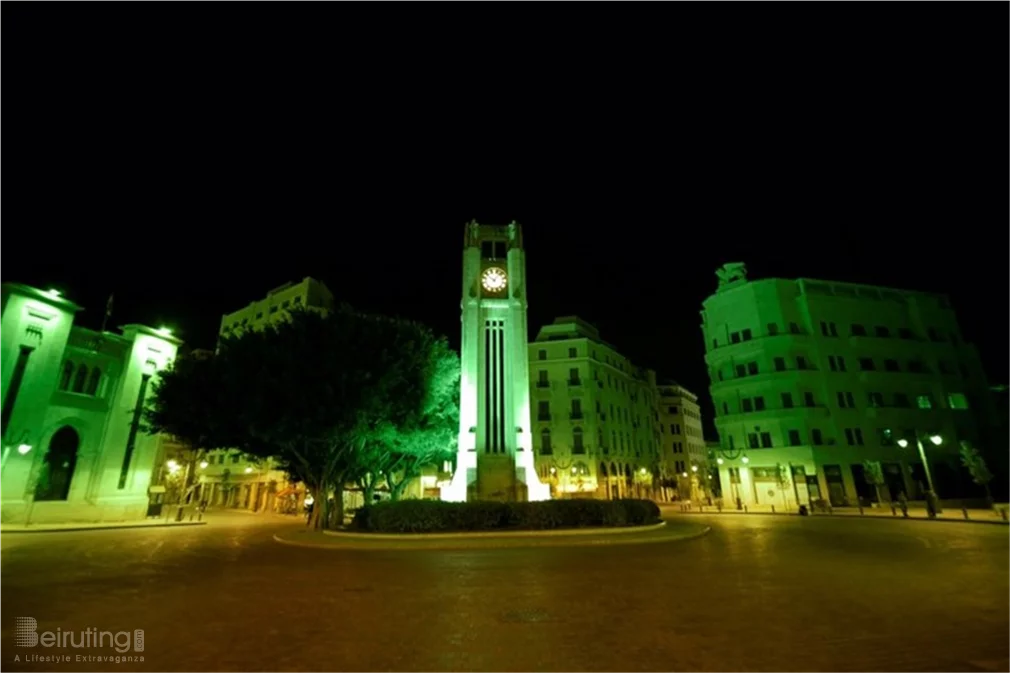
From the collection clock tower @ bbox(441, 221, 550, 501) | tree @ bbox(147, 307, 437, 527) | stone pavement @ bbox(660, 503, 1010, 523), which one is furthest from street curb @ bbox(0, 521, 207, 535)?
stone pavement @ bbox(660, 503, 1010, 523)

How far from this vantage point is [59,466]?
1310 inches

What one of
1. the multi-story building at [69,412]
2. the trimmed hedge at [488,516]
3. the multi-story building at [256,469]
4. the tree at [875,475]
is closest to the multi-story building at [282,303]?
the multi-story building at [256,469]

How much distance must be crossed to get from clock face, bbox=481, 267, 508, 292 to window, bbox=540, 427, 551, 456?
2280 cm

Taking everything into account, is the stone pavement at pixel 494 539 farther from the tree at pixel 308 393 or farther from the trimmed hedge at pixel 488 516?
the tree at pixel 308 393

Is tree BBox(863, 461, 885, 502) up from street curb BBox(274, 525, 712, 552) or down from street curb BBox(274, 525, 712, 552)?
up

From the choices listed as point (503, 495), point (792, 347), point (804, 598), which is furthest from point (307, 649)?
point (792, 347)

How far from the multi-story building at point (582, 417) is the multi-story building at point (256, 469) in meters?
27.4

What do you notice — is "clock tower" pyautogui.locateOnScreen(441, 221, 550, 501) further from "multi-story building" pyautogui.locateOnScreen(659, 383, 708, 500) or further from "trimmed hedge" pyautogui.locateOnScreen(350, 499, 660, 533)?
"multi-story building" pyautogui.locateOnScreen(659, 383, 708, 500)

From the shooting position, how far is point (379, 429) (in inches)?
1062

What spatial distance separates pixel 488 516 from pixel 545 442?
35038 mm

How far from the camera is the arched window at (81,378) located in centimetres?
3497

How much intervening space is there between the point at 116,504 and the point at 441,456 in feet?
77.8

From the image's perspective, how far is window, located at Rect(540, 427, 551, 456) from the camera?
57.6 meters
